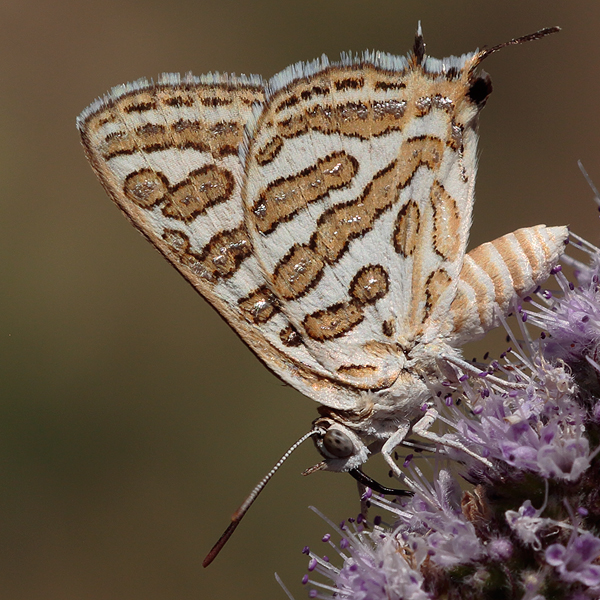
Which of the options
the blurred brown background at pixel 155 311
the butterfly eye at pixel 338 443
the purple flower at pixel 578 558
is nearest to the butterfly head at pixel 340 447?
the butterfly eye at pixel 338 443

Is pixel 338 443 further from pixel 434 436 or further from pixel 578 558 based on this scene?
pixel 578 558

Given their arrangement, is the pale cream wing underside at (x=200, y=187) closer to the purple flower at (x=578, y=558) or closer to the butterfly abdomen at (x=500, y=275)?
the butterfly abdomen at (x=500, y=275)

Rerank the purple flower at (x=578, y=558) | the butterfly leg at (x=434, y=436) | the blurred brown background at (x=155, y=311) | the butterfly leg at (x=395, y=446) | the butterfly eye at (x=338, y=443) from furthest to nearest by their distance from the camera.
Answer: the blurred brown background at (x=155, y=311) → the butterfly eye at (x=338, y=443) → the butterfly leg at (x=395, y=446) → the butterfly leg at (x=434, y=436) → the purple flower at (x=578, y=558)

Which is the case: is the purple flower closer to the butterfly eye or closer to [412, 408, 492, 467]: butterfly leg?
[412, 408, 492, 467]: butterfly leg

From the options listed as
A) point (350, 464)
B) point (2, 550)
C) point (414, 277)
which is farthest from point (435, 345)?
point (2, 550)

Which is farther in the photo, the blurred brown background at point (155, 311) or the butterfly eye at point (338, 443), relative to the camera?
the blurred brown background at point (155, 311)

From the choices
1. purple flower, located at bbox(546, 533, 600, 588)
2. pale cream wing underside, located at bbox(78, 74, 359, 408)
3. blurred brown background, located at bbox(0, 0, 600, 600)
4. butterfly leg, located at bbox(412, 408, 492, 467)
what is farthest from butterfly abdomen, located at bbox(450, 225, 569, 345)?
blurred brown background, located at bbox(0, 0, 600, 600)
